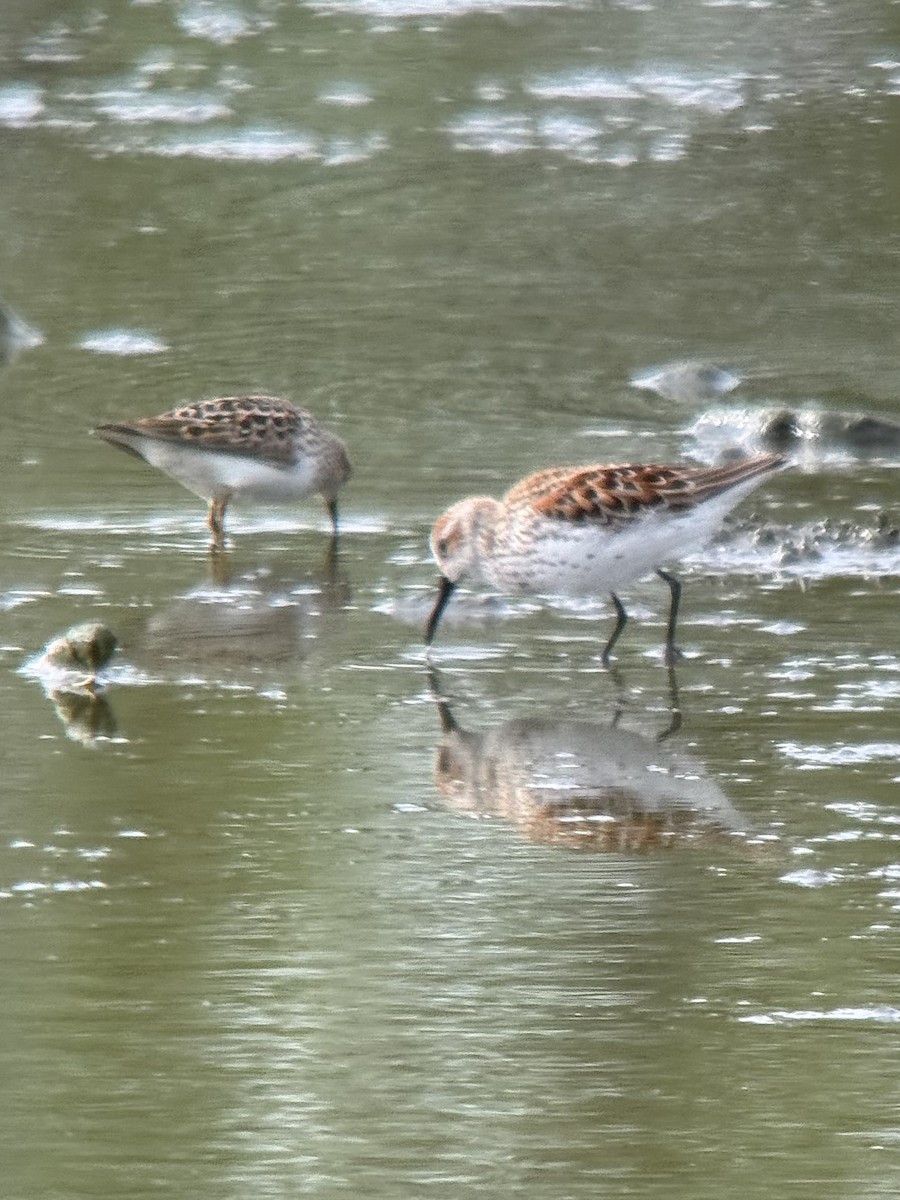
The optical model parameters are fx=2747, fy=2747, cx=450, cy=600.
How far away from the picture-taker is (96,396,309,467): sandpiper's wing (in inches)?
401

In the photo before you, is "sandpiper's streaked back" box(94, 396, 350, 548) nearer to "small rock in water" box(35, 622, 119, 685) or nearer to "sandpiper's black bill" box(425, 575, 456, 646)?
"sandpiper's black bill" box(425, 575, 456, 646)

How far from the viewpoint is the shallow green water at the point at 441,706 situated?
5176mm

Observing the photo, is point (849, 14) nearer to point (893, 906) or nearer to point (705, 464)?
point (705, 464)

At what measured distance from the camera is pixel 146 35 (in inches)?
831

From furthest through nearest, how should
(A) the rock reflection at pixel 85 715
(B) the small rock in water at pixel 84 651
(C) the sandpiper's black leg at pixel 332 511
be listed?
(C) the sandpiper's black leg at pixel 332 511 < (B) the small rock in water at pixel 84 651 < (A) the rock reflection at pixel 85 715

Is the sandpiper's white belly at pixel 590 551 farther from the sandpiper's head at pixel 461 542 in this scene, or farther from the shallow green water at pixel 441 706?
the shallow green water at pixel 441 706

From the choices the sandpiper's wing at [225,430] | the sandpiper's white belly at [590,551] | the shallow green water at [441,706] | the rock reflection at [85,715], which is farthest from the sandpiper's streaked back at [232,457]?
the rock reflection at [85,715]

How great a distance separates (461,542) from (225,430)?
6.37 ft

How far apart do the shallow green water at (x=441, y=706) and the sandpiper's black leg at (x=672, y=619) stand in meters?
0.09

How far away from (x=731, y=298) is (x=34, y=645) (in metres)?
6.31

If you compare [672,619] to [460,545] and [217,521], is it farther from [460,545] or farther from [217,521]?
[217,521]

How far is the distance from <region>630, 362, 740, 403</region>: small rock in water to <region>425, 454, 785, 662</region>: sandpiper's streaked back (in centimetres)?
335

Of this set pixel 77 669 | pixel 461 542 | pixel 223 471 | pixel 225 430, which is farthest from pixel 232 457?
pixel 77 669

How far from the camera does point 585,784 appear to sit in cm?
716
